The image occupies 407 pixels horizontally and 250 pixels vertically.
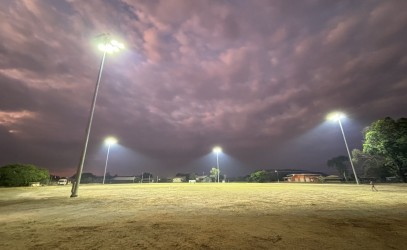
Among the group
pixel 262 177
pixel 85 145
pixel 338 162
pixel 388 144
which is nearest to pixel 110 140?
pixel 85 145

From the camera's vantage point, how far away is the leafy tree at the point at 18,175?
32219mm

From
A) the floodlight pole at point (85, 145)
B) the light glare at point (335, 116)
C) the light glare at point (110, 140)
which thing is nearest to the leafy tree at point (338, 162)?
the light glare at point (335, 116)

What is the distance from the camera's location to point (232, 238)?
5277 millimetres

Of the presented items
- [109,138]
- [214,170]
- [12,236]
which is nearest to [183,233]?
[12,236]

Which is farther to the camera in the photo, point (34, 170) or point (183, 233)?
point (34, 170)

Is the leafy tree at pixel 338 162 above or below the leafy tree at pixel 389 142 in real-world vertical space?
above

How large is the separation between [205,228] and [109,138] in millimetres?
60547

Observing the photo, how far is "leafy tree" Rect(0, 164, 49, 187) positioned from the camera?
32219 mm

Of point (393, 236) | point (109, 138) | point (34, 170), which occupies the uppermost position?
point (109, 138)

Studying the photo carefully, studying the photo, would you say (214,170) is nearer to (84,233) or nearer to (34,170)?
(34,170)

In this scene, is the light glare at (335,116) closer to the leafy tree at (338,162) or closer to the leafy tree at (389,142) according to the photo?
the leafy tree at (389,142)

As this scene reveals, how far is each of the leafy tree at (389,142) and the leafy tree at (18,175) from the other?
62.5 meters

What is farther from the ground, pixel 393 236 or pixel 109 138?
pixel 109 138

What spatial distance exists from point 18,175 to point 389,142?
65.4 m
